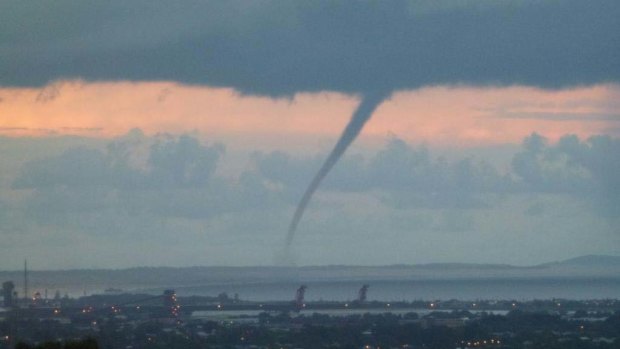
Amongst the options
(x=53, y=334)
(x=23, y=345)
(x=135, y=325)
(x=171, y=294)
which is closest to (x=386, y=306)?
(x=171, y=294)

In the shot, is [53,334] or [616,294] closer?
[53,334]

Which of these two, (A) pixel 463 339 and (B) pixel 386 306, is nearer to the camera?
(A) pixel 463 339

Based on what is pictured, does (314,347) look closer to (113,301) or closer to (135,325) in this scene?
(135,325)

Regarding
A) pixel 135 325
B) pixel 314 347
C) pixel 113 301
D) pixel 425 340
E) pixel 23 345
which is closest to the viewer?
pixel 23 345

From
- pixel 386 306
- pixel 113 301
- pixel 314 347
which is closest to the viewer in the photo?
pixel 314 347

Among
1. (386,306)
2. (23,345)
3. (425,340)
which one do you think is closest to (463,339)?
(425,340)

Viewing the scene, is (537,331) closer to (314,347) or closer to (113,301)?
(314,347)

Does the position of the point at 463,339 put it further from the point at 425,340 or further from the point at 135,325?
the point at 135,325

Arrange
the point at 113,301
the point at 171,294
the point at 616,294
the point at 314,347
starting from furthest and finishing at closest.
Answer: the point at 616,294, the point at 113,301, the point at 171,294, the point at 314,347

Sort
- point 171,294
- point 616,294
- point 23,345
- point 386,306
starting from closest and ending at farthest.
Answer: point 23,345 → point 171,294 → point 386,306 → point 616,294
